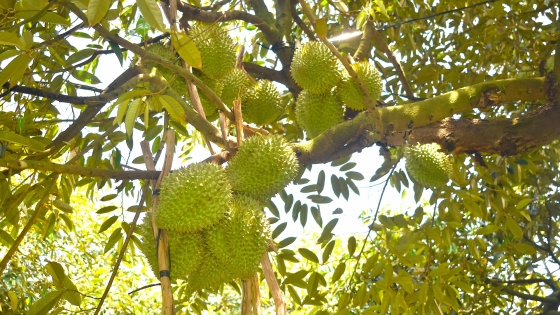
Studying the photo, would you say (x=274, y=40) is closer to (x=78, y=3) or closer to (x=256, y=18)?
(x=256, y=18)

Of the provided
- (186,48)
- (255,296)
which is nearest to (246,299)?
(255,296)

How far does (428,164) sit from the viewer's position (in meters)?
1.98

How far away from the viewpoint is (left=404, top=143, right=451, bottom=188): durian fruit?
196 centimetres

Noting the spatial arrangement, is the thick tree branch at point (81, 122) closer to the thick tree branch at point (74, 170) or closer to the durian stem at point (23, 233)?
the durian stem at point (23, 233)

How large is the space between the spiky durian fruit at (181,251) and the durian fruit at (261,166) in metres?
0.22

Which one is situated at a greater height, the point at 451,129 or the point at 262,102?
the point at 262,102

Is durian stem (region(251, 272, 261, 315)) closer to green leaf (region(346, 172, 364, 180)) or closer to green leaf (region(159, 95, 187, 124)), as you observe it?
green leaf (region(159, 95, 187, 124))

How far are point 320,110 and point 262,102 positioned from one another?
0.23 m

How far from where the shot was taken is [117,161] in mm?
2174

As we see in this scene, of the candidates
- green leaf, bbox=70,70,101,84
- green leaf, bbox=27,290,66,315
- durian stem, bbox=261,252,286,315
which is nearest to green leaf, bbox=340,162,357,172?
durian stem, bbox=261,252,286,315

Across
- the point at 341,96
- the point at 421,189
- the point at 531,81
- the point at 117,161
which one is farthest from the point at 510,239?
the point at 117,161

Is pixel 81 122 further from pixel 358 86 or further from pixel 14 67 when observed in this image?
pixel 358 86

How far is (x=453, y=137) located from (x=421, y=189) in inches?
18.6

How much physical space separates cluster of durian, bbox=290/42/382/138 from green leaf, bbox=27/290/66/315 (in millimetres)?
1109
